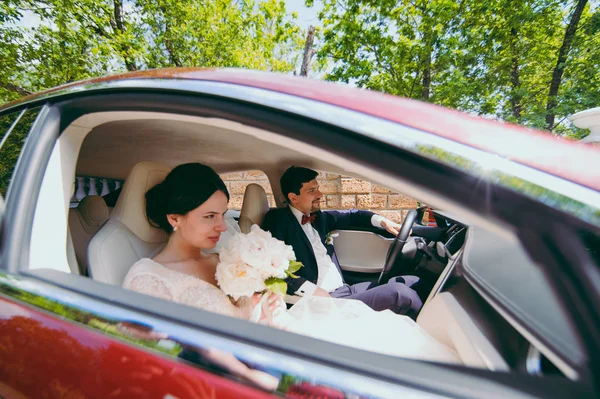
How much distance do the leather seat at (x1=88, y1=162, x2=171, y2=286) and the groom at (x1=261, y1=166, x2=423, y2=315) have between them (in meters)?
0.90

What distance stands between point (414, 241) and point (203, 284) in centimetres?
181

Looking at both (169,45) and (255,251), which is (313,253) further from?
(169,45)

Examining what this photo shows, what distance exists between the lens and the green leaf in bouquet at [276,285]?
1.30 metres

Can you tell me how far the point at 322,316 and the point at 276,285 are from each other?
12.8 inches

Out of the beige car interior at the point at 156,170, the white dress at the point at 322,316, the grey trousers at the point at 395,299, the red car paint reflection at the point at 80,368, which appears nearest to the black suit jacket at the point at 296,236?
the beige car interior at the point at 156,170

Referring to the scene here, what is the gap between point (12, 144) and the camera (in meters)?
1.22

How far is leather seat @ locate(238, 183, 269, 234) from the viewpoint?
105 inches

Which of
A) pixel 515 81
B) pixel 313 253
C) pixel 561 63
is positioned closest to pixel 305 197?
pixel 313 253

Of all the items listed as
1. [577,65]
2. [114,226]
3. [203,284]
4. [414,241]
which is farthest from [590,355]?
[577,65]

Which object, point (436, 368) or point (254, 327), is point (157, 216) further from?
point (436, 368)

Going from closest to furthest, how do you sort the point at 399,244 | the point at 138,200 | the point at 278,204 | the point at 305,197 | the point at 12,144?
the point at 12,144
the point at 138,200
the point at 399,244
the point at 305,197
the point at 278,204

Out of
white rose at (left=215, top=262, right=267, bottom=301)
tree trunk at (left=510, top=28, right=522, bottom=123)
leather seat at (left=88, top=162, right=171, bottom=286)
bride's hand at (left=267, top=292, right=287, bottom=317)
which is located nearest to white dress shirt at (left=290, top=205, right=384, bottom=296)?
bride's hand at (left=267, top=292, right=287, bottom=317)

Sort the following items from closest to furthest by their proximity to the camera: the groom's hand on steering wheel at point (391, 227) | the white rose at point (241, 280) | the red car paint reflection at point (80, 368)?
the red car paint reflection at point (80, 368), the white rose at point (241, 280), the groom's hand on steering wheel at point (391, 227)

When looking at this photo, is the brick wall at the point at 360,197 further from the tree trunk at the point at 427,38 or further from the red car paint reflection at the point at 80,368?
the tree trunk at the point at 427,38
